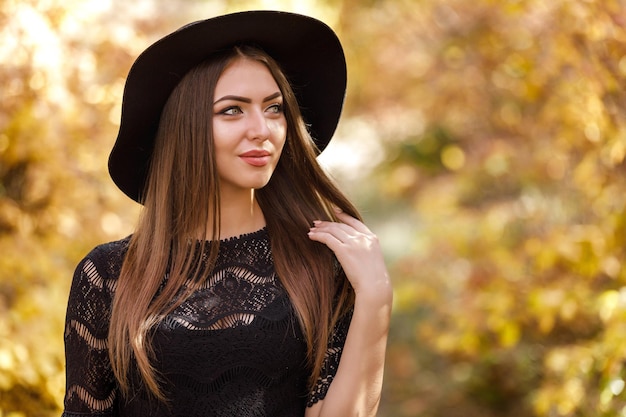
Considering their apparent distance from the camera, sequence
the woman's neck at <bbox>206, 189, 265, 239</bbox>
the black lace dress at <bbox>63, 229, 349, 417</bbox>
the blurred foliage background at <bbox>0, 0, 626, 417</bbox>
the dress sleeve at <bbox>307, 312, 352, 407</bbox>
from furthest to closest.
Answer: the blurred foliage background at <bbox>0, 0, 626, 417</bbox> < the woman's neck at <bbox>206, 189, 265, 239</bbox> < the dress sleeve at <bbox>307, 312, 352, 407</bbox> < the black lace dress at <bbox>63, 229, 349, 417</bbox>

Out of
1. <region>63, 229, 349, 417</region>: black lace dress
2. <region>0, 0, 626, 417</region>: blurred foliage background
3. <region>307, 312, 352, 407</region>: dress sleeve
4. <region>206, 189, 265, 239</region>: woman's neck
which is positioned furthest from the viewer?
<region>0, 0, 626, 417</region>: blurred foliage background

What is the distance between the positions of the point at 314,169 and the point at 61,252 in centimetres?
252

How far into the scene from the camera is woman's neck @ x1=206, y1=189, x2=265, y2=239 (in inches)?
116

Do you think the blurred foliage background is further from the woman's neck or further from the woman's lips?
the woman's lips

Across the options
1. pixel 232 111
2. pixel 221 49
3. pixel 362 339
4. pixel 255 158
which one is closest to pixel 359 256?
pixel 362 339

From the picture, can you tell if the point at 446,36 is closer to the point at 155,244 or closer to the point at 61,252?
the point at 61,252

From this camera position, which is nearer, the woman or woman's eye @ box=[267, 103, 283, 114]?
the woman

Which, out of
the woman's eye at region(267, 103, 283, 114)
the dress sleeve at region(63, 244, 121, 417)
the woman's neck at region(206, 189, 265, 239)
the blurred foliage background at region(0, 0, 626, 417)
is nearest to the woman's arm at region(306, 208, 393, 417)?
the woman's neck at region(206, 189, 265, 239)

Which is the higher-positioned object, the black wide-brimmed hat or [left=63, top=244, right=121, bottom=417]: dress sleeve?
the black wide-brimmed hat

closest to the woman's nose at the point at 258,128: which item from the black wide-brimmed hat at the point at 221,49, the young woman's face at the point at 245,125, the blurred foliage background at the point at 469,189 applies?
the young woman's face at the point at 245,125

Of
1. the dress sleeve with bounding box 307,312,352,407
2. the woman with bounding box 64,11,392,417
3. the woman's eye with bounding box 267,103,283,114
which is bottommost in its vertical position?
the dress sleeve with bounding box 307,312,352,407

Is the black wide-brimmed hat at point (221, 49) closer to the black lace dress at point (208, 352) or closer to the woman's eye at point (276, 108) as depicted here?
the woman's eye at point (276, 108)

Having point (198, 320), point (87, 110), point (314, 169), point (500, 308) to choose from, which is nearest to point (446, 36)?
point (500, 308)

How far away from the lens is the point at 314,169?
3037 millimetres
